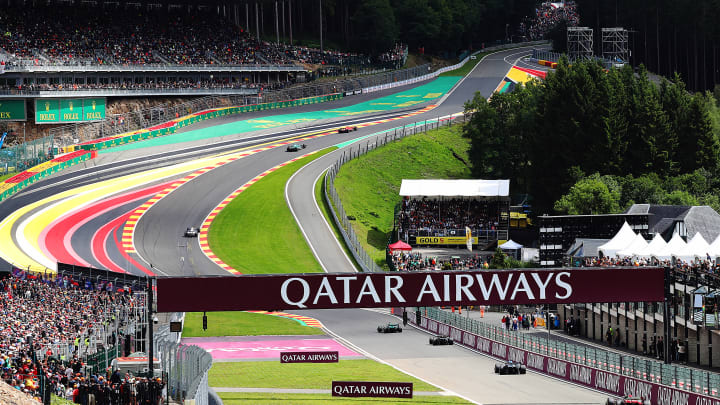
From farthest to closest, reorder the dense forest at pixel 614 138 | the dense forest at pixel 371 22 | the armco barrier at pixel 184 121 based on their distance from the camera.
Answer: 1. the dense forest at pixel 371 22
2. the armco barrier at pixel 184 121
3. the dense forest at pixel 614 138

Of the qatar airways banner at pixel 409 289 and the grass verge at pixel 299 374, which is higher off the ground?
the qatar airways banner at pixel 409 289

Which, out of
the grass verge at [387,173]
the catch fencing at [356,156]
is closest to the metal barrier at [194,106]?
the catch fencing at [356,156]

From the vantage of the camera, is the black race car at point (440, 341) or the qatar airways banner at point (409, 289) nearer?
the qatar airways banner at point (409, 289)

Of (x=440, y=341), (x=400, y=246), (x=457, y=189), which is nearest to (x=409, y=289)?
(x=440, y=341)

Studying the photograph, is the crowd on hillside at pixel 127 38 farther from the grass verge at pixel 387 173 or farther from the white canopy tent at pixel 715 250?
the white canopy tent at pixel 715 250

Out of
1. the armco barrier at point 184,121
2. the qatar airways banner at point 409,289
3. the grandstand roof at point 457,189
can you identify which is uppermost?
the armco barrier at point 184,121

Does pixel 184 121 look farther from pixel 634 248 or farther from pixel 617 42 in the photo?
pixel 634 248

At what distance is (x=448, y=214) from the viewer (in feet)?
248

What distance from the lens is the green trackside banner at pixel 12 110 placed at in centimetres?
8638

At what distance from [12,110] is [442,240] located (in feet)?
127

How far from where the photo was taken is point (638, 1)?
125438 millimetres

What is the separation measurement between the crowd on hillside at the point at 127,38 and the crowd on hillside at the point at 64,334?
43.0m

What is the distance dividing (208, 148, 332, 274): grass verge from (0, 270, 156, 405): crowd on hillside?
1392 centimetres

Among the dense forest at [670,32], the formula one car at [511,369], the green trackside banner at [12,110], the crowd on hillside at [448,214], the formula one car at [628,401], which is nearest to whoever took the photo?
the formula one car at [628,401]
